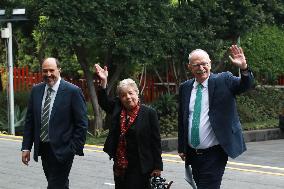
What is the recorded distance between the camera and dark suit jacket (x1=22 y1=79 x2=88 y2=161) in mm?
6363

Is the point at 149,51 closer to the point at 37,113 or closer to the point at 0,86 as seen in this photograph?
the point at 0,86

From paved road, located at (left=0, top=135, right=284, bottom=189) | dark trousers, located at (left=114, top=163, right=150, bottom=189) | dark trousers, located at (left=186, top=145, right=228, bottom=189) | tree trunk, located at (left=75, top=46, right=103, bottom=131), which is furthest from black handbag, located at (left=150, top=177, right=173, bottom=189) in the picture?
tree trunk, located at (left=75, top=46, right=103, bottom=131)

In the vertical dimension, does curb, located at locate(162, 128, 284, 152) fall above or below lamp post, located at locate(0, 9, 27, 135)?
below

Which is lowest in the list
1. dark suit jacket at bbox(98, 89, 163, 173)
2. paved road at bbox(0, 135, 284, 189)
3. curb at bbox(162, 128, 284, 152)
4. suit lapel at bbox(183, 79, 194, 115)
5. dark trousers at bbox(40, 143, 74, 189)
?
curb at bbox(162, 128, 284, 152)

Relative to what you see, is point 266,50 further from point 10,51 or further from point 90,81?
point 10,51

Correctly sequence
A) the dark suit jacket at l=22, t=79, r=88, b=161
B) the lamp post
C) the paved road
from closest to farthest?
the dark suit jacket at l=22, t=79, r=88, b=161 → the paved road → the lamp post

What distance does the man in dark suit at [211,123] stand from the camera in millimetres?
5816

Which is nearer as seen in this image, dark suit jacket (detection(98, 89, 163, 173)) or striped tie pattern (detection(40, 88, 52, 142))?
dark suit jacket (detection(98, 89, 163, 173))

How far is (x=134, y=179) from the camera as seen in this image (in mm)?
5781

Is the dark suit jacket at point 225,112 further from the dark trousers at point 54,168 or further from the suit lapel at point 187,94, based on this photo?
the dark trousers at point 54,168

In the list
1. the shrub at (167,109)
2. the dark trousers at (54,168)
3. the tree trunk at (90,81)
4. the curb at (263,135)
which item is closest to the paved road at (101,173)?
the dark trousers at (54,168)

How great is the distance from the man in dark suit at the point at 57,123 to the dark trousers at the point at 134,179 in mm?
759

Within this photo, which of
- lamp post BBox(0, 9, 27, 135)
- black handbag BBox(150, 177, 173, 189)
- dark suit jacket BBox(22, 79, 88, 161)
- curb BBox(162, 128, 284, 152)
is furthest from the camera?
curb BBox(162, 128, 284, 152)

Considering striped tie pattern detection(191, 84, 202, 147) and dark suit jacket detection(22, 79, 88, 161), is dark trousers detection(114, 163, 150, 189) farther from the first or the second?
dark suit jacket detection(22, 79, 88, 161)
